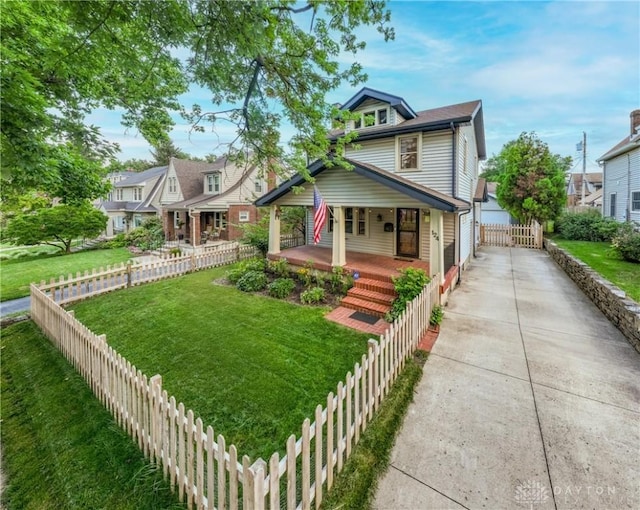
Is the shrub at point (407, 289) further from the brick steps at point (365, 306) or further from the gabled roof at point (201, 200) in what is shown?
the gabled roof at point (201, 200)

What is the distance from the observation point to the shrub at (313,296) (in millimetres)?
8766

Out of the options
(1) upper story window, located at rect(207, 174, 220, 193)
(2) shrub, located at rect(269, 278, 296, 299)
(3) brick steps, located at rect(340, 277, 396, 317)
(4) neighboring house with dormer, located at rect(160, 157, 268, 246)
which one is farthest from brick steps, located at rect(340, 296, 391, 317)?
(1) upper story window, located at rect(207, 174, 220, 193)

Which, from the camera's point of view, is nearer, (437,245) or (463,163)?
(437,245)

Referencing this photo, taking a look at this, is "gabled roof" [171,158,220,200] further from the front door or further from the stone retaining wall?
the stone retaining wall

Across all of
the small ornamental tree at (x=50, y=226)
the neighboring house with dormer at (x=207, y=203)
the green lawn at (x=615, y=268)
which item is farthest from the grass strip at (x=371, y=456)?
the small ornamental tree at (x=50, y=226)

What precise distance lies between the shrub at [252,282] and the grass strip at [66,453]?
16.9ft

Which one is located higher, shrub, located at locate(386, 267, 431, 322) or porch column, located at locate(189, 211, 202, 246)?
porch column, located at locate(189, 211, 202, 246)

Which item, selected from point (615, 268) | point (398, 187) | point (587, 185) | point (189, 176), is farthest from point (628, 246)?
point (587, 185)

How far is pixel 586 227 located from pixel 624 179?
13.4ft

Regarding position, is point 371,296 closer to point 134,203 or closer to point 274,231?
point 274,231

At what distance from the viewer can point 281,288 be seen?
9.35m

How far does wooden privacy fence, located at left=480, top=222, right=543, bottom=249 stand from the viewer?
18250 millimetres

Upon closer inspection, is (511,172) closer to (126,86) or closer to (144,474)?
(126,86)

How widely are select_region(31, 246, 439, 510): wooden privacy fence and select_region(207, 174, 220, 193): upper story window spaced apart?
1900 centimetres
